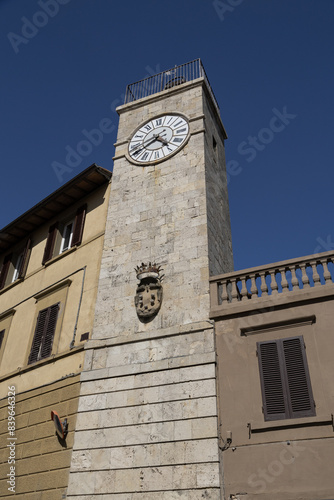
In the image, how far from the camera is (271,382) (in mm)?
9852

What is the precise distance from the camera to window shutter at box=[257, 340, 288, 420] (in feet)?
31.0

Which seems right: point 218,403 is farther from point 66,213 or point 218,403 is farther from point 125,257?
point 66,213

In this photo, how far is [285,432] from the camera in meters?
9.08

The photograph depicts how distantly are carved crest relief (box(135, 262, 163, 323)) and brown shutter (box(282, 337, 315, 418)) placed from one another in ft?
11.0

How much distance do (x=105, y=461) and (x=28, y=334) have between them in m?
5.86

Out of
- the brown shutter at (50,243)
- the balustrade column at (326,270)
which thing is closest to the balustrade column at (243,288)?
the balustrade column at (326,270)

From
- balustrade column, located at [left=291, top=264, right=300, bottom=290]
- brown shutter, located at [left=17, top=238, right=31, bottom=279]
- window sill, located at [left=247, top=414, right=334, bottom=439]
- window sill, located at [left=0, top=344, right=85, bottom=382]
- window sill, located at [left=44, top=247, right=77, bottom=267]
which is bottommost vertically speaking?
window sill, located at [left=247, top=414, right=334, bottom=439]

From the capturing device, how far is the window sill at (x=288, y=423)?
29.0ft

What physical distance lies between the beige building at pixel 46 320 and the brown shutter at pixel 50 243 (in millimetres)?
47

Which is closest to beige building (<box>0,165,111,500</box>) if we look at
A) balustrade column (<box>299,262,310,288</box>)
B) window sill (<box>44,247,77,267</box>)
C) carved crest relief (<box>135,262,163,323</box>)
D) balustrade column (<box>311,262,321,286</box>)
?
window sill (<box>44,247,77,267</box>)

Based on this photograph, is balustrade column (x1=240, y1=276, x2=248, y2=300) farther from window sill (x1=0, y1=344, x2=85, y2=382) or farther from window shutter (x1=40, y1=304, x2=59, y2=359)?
window shutter (x1=40, y1=304, x2=59, y2=359)

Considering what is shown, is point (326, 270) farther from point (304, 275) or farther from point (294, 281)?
point (294, 281)

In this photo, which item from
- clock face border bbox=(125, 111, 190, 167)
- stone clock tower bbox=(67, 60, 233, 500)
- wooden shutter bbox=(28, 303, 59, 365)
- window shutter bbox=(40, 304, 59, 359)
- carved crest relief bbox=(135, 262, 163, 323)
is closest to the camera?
stone clock tower bbox=(67, 60, 233, 500)

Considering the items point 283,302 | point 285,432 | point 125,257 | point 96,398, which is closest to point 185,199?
point 125,257
